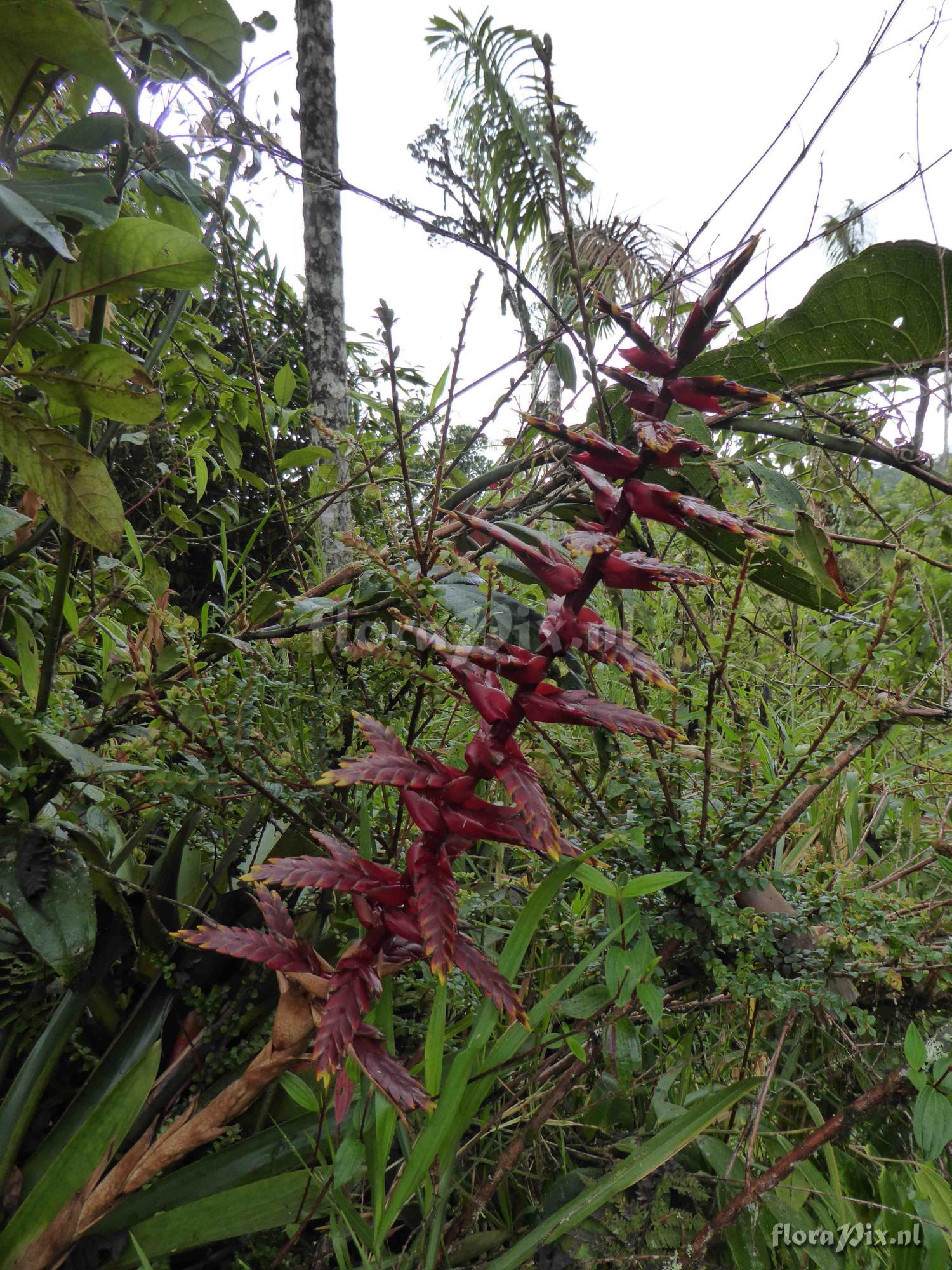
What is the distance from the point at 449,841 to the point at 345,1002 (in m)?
0.12

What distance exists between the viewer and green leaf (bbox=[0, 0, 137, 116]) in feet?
1.92

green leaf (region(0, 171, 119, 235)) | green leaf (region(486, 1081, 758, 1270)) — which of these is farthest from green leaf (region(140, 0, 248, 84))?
green leaf (region(486, 1081, 758, 1270))

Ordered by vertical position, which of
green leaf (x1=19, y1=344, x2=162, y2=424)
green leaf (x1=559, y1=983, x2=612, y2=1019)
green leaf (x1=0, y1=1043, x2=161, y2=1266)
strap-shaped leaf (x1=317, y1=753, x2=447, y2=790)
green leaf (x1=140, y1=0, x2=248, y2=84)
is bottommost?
green leaf (x1=0, y1=1043, x2=161, y2=1266)

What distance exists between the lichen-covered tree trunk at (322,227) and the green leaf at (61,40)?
1.02m

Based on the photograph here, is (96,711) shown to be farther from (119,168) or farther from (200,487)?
(119,168)

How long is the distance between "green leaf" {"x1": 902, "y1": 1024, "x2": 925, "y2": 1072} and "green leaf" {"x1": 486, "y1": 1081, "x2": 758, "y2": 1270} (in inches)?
5.7

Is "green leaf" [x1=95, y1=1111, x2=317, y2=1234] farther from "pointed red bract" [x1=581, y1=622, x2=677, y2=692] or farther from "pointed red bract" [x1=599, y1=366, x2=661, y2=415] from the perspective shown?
"pointed red bract" [x1=599, y1=366, x2=661, y2=415]

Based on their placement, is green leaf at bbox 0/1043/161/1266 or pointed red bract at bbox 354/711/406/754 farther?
green leaf at bbox 0/1043/161/1266

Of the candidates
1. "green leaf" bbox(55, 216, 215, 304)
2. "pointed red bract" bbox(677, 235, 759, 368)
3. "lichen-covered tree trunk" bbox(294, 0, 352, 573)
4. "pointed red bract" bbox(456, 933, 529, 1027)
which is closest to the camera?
"pointed red bract" bbox(677, 235, 759, 368)

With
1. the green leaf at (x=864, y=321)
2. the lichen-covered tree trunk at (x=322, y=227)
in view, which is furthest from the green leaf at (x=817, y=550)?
the lichen-covered tree trunk at (x=322, y=227)

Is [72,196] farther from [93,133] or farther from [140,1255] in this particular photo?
[140,1255]

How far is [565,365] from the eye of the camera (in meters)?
0.95

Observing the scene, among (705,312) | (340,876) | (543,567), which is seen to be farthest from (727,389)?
(340,876)

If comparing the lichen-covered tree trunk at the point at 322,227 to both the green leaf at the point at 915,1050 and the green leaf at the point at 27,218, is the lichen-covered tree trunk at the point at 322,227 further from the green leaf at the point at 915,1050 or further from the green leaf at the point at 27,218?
the green leaf at the point at 915,1050
